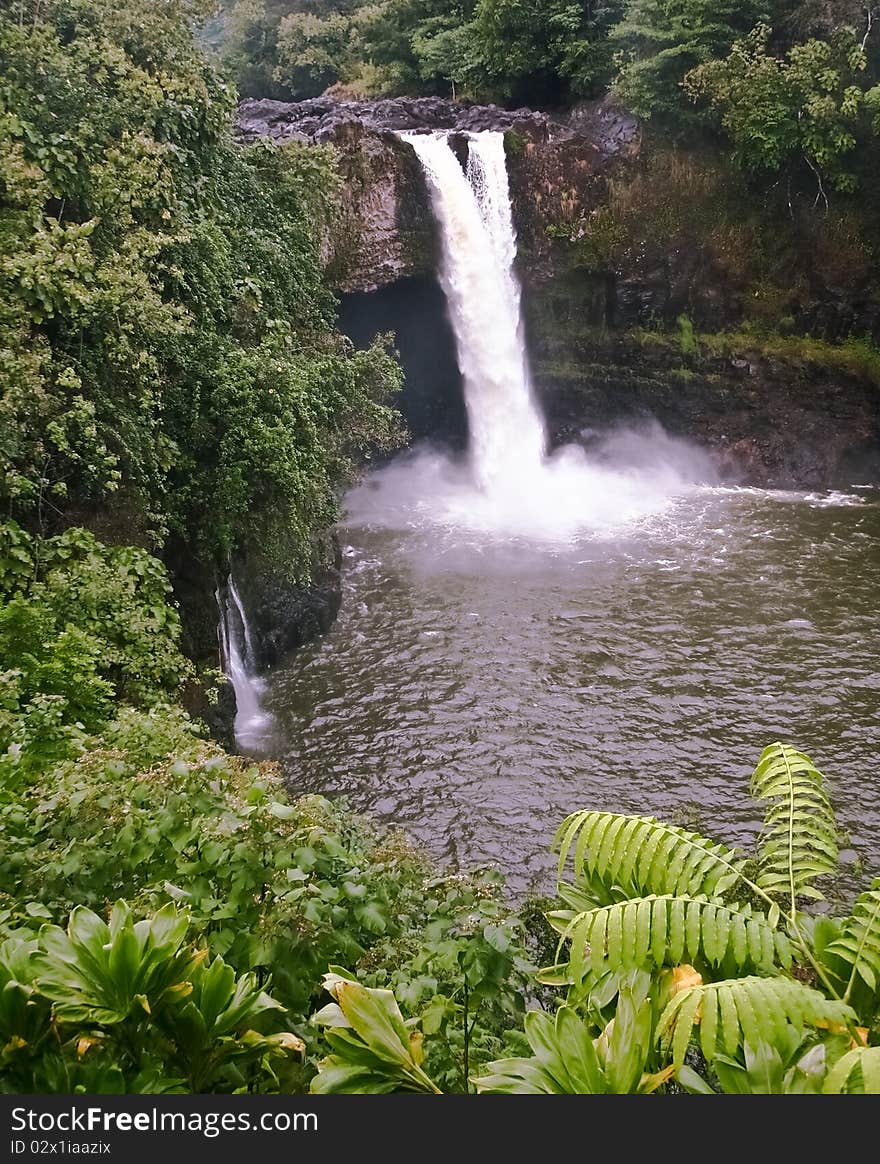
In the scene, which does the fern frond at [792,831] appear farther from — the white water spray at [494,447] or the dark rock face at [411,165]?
the dark rock face at [411,165]

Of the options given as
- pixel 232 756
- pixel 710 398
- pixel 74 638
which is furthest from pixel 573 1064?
pixel 710 398

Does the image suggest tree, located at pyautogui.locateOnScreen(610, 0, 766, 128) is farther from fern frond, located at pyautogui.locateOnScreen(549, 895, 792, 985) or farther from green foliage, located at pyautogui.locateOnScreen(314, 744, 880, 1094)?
fern frond, located at pyautogui.locateOnScreen(549, 895, 792, 985)

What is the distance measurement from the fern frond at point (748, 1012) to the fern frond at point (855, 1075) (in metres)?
0.19

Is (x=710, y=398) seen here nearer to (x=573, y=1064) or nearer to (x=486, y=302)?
(x=486, y=302)

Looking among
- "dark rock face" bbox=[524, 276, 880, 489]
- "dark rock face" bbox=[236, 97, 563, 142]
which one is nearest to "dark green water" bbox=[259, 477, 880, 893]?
"dark rock face" bbox=[524, 276, 880, 489]

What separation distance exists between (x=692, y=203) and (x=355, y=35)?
491 inches

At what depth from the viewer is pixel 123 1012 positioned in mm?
2156

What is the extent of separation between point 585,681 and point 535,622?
1.66 metres

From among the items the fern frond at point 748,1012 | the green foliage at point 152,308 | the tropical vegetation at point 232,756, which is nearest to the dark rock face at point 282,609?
the tropical vegetation at point 232,756

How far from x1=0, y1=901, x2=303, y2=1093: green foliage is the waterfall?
651 inches

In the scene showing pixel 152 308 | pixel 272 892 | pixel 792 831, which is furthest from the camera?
pixel 152 308

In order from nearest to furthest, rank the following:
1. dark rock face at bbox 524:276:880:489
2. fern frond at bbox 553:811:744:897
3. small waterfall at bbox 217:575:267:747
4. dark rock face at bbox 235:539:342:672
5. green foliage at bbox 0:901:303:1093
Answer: green foliage at bbox 0:901:303:1093 → fern frond at bbox 553:811:744:897 → small waterfall at bbox 217:575:267:747 → dark rock face at bbox 235:539:342:672 → dark rock face at bbox 524:276:880:489

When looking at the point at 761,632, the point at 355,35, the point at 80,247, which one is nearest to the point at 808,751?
the point at 761,632

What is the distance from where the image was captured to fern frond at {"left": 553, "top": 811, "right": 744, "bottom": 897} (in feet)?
10.4
